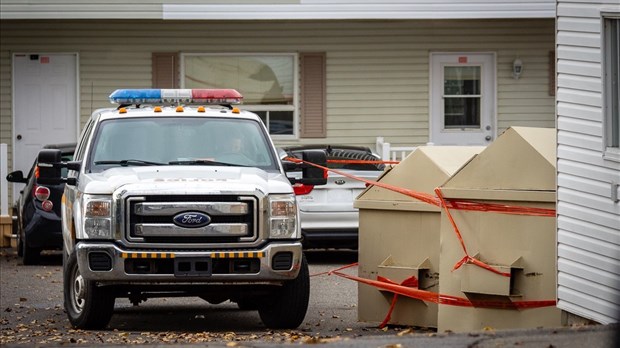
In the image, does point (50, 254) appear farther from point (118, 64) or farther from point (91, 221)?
point (91, 221)

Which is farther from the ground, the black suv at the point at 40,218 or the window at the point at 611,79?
the window at the point at 611,79

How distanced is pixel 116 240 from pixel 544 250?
330 cm

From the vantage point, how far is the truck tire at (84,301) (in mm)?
10008

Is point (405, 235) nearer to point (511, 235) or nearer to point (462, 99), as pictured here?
point (511, 235)

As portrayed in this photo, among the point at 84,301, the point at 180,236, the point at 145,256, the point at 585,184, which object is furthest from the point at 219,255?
the point at 585,184

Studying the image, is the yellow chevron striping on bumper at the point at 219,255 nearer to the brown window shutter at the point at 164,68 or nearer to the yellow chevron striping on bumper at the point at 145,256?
the yellow chevron striping on bumper at the point at 145,256

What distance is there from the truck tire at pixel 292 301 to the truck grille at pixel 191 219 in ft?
2.20

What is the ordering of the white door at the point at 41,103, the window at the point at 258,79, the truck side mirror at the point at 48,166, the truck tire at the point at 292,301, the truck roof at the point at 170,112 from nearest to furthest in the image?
the truck tire at the point at 292,301, the truck side mirror at the point at 48,166, the truck roof at the point at 170,112, the white door at the point at 41,103, the window at the point at 258,79

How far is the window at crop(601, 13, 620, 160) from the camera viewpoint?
351 inches

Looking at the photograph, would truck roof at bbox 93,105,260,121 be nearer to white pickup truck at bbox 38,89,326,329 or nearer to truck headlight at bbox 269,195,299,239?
white pickup truck at bbox 38,89,326,329

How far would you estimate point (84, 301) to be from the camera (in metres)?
10.1

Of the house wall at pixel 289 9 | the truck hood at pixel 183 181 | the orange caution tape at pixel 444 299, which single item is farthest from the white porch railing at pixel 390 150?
the truck hood at pixel 183 181

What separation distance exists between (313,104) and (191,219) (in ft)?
36.4

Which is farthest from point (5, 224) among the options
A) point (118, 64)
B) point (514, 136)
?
point (514, 136)
